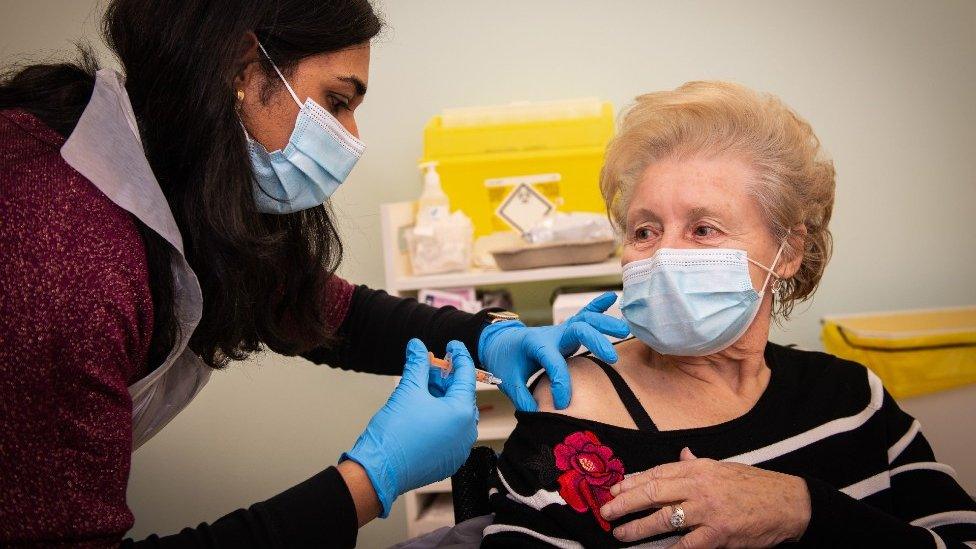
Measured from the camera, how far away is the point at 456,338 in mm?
1629

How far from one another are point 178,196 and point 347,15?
37 cm

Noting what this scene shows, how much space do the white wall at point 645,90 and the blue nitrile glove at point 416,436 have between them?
1543mm

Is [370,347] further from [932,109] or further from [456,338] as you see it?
[932,109]

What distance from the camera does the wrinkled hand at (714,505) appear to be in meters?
1.10

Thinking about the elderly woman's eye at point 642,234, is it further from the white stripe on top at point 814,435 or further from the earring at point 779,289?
the white stripe on top at point 814,435

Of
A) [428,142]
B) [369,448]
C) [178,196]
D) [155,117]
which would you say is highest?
[155,117]

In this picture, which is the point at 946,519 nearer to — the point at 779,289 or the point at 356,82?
the point at 779,289

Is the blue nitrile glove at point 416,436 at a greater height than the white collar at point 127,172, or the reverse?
the white collar at point 127,172

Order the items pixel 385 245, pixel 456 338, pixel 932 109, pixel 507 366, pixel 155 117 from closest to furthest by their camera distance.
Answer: pixel 155 117 < pixel 507 366 < pixel 456 338 < pixel 385 245 < pixel 932 109

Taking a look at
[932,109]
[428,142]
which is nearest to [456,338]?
[428,142]

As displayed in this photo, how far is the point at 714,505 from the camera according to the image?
1.10 m

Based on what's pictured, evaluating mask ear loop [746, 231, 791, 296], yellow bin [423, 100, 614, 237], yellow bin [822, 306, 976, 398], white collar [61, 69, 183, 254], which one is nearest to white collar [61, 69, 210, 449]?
white collar [61, 69, 183, 254]

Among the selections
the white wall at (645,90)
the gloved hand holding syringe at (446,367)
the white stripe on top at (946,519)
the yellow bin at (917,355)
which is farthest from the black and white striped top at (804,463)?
the white wall at (645,90)

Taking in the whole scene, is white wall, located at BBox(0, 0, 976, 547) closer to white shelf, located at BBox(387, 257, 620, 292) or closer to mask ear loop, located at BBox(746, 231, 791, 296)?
white shelf, located at BBox(387, 257, 620, 292)
